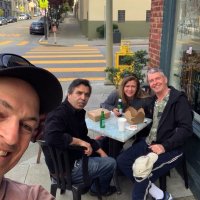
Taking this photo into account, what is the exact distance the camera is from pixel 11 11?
265 ft

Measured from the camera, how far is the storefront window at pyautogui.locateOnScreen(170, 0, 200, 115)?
14.8 feet

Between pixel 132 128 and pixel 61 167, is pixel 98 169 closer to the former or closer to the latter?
pixel 61 167

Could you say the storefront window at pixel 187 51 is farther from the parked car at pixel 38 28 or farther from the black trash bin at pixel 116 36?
the parked car at pixel 38 28

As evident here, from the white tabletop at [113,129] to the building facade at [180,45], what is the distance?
70 centimetres

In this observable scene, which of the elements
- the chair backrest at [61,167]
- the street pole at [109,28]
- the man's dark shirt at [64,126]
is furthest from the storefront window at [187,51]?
the street pole at [109,28]

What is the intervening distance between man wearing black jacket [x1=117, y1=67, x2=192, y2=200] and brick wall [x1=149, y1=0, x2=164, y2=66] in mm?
1615

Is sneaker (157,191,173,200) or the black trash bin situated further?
the black trash bin

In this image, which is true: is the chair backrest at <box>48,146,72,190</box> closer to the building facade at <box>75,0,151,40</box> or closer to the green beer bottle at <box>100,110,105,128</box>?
the green beer bottle at <box>100,110,105,128</box>

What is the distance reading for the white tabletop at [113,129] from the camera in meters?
3.81

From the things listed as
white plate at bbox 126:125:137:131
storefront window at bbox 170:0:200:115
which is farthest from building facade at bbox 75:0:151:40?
white plate at bbox 126:125:137:131

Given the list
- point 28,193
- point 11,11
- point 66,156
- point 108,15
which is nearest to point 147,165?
point 66,156

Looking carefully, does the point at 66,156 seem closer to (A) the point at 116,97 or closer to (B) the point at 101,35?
(A) the point at 116,97

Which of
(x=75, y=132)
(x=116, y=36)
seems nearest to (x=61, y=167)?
(x=75, y=132)

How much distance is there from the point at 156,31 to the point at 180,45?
557 millimetres
